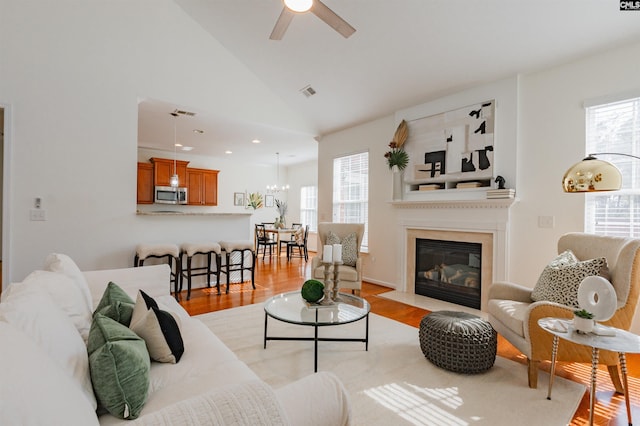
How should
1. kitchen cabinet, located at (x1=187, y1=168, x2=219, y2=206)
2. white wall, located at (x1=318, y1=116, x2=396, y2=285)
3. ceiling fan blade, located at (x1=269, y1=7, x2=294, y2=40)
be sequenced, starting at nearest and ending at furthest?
ceiling fan blade, located at (x1=269, y1=7, x2=294, y2=40), white wall, located at (x1=318, y1=116, x2=396, y2=285), kitchen cabinet, located at (x1=187, y1=168, x2=219, y2=206)

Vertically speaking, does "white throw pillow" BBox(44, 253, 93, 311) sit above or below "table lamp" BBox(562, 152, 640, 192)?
below

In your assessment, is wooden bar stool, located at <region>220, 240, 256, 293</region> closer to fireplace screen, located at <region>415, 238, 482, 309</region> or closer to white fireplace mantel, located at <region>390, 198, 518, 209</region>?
white fireplace mantel, located at <region>390, 198, 518, 209</region>

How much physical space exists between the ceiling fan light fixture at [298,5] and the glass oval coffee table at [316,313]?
2.40 meters

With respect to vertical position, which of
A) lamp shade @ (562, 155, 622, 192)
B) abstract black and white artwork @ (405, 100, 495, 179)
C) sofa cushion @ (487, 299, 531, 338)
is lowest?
sofa cushion @ (487, 299, 531, 338)

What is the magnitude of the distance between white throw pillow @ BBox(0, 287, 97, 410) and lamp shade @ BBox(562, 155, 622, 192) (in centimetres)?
328

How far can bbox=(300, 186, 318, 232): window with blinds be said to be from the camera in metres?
9.37

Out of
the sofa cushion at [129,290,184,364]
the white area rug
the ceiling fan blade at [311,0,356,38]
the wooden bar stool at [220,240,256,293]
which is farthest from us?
the wooden bar stool at [220,240,256,293]

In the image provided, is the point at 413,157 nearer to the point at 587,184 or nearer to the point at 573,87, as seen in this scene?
the point at 573,87

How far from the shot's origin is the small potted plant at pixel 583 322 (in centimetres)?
178

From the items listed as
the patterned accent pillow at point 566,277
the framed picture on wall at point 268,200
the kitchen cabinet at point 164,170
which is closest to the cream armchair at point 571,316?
the patterned accent pillow at point 566,277

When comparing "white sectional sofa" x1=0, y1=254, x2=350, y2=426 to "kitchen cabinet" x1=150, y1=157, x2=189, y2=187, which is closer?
"white sectional sofa" x1=0, y1=254, x2=350, y2=426

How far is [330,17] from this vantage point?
259 centimetres

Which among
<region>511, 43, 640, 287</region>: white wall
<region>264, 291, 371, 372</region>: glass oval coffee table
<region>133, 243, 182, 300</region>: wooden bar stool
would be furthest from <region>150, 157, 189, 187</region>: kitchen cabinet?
<region>511, 43, 640, 287</region>: white wall

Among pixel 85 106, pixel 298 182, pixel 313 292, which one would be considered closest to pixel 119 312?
pixel 313 292
